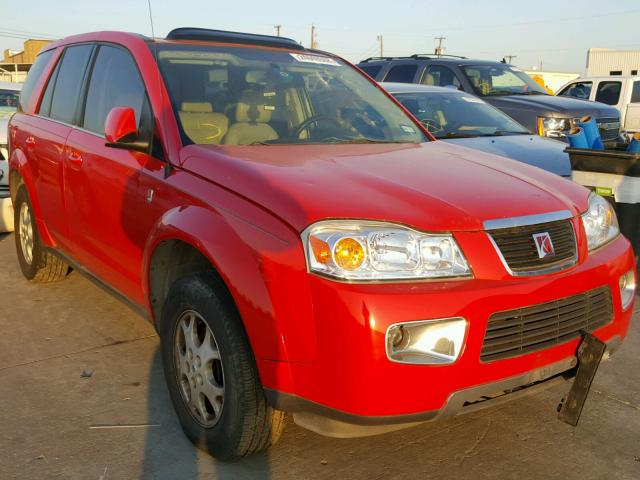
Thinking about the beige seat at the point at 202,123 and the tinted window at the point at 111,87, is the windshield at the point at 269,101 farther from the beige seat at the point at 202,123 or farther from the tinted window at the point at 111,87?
the tinted window at the point at 111,87

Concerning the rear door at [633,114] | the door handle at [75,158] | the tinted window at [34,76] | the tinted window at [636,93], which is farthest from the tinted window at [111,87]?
the tinted window at [636,93]

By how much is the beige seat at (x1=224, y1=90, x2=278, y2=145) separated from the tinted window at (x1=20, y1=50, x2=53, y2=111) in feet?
7.22

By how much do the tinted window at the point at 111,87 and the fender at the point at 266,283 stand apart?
1219mm

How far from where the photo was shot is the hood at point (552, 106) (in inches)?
371

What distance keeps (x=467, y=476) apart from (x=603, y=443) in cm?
73

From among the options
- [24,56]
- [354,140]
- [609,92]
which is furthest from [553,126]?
[24,56]

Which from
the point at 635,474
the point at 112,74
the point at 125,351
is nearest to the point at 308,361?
the point at 635,474

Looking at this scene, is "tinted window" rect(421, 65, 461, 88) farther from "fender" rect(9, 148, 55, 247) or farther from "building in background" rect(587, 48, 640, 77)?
"building in background" rect(587, 48, 640, 77)

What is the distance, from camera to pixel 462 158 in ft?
11.5

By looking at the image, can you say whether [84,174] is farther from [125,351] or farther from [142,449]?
[142,449]

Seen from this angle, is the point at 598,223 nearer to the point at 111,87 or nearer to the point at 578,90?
the point at 111,87

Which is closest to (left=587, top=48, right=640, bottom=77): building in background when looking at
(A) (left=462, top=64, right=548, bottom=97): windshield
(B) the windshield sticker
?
(A) (left=462, top=64, right=548, bottom=97): windshield

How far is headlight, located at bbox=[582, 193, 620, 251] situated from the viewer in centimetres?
302

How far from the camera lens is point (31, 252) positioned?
5336 millimetres
